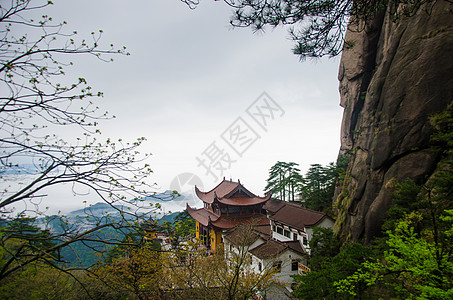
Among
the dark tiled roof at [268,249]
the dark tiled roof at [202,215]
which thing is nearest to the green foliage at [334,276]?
the dark tiled roof at [268,249]

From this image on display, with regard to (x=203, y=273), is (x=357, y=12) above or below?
above

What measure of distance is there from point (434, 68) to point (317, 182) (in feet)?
56.3

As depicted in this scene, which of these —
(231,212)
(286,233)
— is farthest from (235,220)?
(286,233)

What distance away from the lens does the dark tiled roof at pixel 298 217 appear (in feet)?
55.9

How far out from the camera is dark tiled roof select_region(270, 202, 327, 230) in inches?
671

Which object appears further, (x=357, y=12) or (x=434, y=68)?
(x=434, y=68)

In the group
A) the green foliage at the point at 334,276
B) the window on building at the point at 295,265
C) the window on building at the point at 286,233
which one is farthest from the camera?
the window on building at the point at 286,233

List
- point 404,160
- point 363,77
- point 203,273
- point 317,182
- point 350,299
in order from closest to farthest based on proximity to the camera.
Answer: point 350,299
point 203,273
point 404,160
point 363,77
point 317,182

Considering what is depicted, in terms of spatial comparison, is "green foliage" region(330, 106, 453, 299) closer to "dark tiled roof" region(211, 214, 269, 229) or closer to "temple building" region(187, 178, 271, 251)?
"dark tiled roof" region(211, 214, 269, 229)

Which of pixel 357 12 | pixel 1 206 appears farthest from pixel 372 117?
pixel 1 206

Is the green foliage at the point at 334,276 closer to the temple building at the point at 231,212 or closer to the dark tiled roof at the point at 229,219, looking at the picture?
the dark tiled roof at the point at 229,219

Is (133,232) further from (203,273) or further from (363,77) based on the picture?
(363,77)

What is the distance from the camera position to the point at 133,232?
3.54 meters

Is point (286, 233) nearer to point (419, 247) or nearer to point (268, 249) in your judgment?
point (268, 249)
